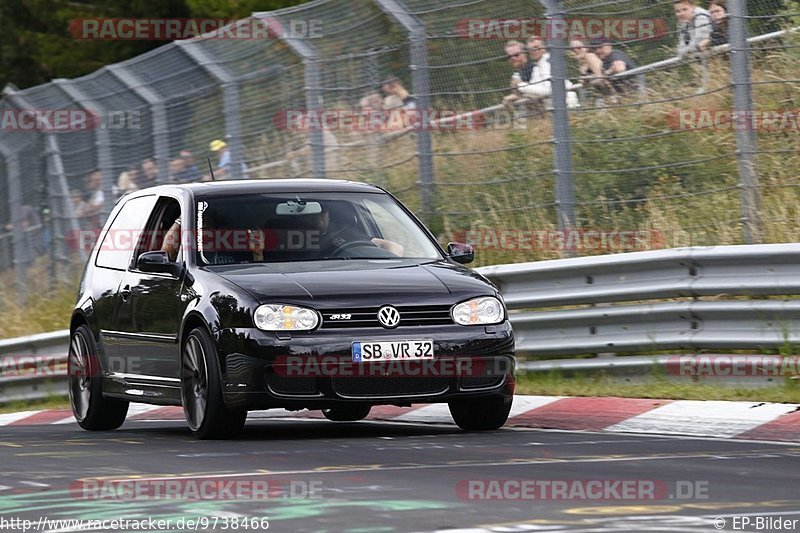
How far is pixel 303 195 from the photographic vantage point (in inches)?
438

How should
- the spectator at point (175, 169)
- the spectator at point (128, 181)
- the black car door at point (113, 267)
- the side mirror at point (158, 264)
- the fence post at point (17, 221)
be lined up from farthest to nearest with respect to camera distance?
1. the fence post at point (17, 221)
2. the spectator at point (128, 181)
3. the spectator at point (175, 169)
4. the black car door at point (113, 267)
5. the side mirror at point (158, 264)

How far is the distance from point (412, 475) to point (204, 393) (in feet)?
8.00

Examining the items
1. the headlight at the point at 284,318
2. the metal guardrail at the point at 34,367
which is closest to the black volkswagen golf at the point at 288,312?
the headlight at the point at 284,318

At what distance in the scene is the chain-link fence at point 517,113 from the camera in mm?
12883

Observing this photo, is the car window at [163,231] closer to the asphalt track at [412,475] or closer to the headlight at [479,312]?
the asphalt track at [412,475]

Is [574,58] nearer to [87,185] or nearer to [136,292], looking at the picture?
[136,292]

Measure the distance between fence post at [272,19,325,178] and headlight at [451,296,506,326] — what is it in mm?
6554

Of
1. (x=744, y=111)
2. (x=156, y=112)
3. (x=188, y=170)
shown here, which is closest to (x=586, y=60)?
(x=744, y=111)

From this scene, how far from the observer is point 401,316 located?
983 cm

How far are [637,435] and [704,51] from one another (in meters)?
4.03

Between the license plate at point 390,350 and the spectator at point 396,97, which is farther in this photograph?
the spectator at point 396,97

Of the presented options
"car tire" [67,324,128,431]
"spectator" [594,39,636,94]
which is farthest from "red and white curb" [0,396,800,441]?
"spectator" [594,39,636,94]

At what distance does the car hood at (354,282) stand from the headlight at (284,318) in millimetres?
47

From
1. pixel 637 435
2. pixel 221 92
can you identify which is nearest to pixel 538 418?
pixel 637 435
